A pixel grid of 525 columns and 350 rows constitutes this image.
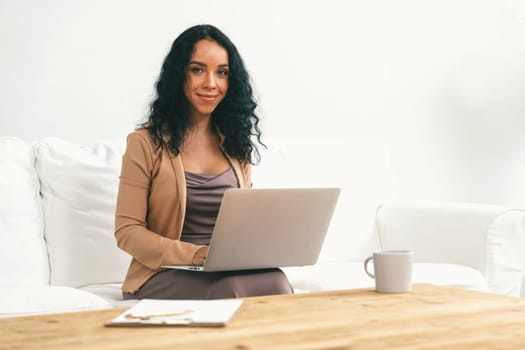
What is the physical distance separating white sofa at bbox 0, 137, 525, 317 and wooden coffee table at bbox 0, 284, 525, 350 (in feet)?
A: 2.48

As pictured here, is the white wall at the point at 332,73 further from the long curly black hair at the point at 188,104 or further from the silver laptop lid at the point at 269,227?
the silver laptop lid at the point at 269,227

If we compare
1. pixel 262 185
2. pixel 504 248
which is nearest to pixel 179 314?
pixel 262 185

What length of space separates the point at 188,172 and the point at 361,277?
0.58m

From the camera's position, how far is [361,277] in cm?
214

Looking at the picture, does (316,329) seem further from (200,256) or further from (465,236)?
(465,236)

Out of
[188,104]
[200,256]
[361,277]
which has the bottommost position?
[361,277]

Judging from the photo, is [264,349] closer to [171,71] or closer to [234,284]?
[234,284]

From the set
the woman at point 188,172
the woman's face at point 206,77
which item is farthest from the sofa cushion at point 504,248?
the woman's face at point 206,77

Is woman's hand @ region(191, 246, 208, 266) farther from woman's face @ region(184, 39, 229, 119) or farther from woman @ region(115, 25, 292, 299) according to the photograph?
woman's face @ region(184, 39, 229, 119)

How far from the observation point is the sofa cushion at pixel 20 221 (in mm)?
2074

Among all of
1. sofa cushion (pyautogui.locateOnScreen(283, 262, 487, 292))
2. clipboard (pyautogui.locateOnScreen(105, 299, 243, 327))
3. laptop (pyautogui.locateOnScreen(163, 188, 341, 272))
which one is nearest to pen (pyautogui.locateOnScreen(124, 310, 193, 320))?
clipboard (pyautogui.locateOnScreen(105, 299, 243, 327))

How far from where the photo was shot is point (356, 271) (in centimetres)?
225

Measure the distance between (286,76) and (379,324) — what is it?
6.73 feet

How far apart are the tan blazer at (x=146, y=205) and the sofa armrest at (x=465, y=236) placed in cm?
94
